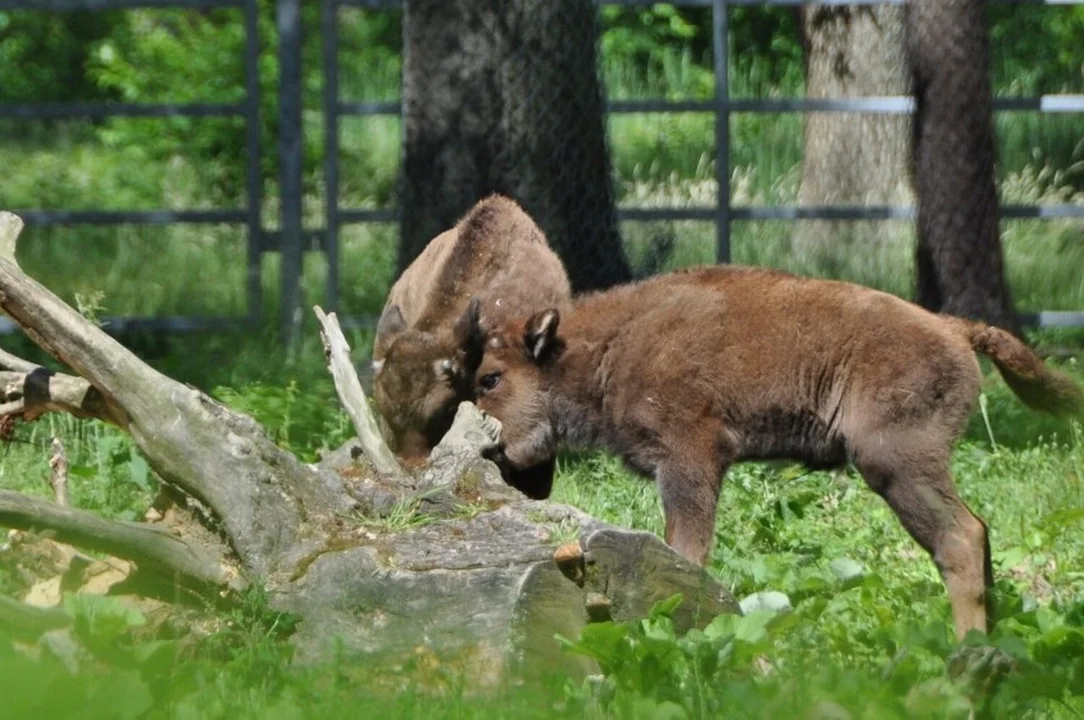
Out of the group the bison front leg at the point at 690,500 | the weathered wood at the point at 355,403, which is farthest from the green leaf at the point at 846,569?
the weathered wood at the point at 355,403

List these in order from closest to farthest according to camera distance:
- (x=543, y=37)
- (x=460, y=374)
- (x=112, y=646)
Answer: (x=112, y=646) → (x=460, y=374) → (x=543, y=37)

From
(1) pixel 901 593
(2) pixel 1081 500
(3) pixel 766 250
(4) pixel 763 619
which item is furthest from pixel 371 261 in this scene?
(4) pixel 763 619

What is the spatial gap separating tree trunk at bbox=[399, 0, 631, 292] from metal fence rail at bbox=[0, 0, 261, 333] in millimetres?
1374

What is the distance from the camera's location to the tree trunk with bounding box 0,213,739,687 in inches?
191

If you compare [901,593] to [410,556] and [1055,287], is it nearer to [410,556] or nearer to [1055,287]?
[410,556]

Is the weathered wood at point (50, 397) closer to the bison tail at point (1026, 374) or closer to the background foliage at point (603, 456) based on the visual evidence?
the background foliage at point (603, 456)

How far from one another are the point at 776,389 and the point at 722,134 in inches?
183

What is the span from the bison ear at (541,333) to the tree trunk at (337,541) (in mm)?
1486

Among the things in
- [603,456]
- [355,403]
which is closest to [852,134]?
[603,456]

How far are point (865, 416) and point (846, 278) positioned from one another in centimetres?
562

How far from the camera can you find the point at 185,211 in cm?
1110

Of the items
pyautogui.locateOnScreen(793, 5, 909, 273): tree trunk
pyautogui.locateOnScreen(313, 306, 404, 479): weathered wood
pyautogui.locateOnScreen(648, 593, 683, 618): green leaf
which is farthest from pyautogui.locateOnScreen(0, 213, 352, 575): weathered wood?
pyautogui.locateOnScreen(793, 5, 909, 273): tree trunk

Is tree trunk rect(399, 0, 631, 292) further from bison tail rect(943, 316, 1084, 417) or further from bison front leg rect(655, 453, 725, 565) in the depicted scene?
bison tail rect(943, 316, 1084, 417)

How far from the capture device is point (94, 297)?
745cm
